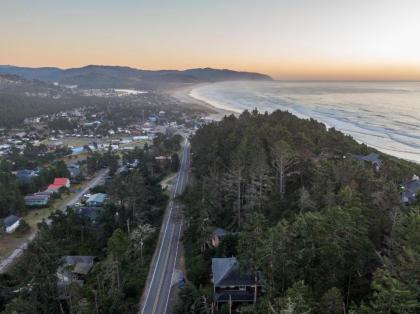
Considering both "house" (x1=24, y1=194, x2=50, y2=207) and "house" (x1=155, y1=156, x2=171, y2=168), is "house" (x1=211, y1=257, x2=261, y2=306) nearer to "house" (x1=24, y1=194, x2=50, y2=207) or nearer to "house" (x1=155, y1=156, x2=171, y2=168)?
"house" (x1=24, y1=194, x2=50, y2=207)

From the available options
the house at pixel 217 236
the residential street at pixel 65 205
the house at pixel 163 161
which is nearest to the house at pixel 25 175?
the residential street at pixel 65 205

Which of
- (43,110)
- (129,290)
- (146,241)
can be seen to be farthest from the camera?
(43,110)

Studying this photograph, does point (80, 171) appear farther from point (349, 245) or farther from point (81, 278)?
point (349, 245)

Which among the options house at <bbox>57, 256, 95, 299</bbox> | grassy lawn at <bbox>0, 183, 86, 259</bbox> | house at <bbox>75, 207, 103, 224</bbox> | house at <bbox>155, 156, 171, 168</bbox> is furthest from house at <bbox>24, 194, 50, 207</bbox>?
house at <bbox>57, 256, 95, 299</bbox>

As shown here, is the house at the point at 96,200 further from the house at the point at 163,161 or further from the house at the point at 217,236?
the house at the point at 217,236

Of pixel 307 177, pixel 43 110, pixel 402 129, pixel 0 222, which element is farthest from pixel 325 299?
pixel 43 110

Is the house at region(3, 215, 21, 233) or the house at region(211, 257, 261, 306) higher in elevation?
the house at region(211, 257, 261, 306)

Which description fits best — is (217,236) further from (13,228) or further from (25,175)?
(25,175)
